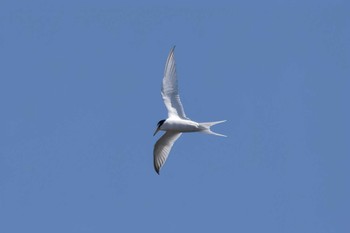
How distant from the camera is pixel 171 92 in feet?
94.8

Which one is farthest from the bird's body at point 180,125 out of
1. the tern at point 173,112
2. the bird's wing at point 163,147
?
the bird's wing at point 163,147

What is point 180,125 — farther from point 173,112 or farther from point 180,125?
point 173,112

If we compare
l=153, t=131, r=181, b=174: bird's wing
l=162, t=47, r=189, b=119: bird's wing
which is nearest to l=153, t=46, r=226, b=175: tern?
l=162, t=47, r=189, b=119: bird's wing

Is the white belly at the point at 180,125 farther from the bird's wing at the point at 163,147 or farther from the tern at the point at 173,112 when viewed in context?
the bird's wing at the point at 163,147

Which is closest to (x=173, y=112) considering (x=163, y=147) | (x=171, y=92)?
(x=171, y=92)

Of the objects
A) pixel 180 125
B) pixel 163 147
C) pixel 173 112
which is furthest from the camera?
pixel 163 147

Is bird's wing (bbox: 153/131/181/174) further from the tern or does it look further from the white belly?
the white belly

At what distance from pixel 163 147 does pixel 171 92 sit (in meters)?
1.91

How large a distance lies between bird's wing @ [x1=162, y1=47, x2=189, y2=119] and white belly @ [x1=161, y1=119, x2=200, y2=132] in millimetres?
332

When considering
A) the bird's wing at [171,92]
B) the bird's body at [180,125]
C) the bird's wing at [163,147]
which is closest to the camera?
the bird's body at [180,125]

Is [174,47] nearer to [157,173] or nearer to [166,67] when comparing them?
[166,67]

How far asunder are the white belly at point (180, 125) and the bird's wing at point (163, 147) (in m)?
1.30

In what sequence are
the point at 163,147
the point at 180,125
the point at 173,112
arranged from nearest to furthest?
the point at 180,125 → the point at 173,112 → the point at 163,147

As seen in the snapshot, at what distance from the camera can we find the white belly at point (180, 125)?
2822 centimetres
